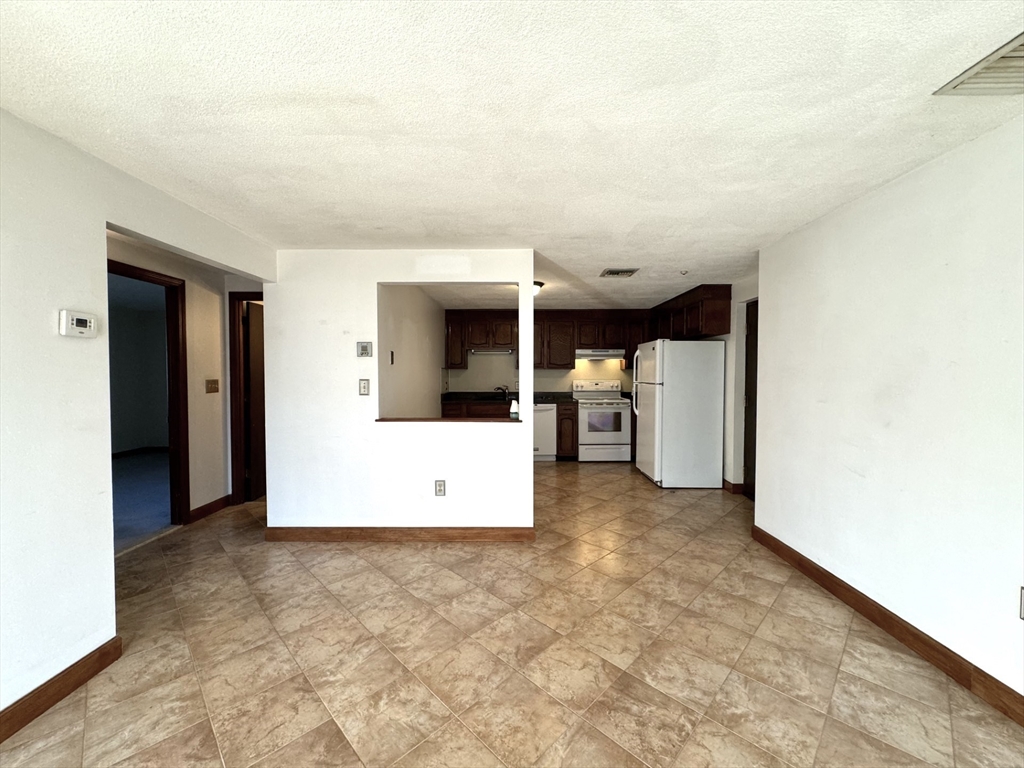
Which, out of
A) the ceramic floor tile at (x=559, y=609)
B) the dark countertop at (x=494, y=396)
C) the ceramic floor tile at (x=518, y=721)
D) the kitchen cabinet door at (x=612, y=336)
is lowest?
the ceramic floor tile at (x=559, y=609)

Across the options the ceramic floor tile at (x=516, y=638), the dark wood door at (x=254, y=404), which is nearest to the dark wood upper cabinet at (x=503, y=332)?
the dark wood door at (x=254, y=404)

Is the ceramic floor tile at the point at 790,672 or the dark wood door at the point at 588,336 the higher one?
the dark wood door at the point at 588,336

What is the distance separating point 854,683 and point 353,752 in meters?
2.02

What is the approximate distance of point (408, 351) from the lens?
398cm

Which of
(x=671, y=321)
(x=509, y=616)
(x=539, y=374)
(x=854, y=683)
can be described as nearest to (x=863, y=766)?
(x=854, y=683)

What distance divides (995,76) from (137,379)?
32.2 ft

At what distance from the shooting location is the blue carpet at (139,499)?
125 inches

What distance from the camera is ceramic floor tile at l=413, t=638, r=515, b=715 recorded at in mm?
1570

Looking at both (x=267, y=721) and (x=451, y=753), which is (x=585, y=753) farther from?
(x=267, y=721)

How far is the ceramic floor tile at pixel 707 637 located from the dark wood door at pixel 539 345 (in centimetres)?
402

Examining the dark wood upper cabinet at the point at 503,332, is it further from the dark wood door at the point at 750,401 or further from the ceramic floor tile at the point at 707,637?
the ceramic floor tile at the point at 707,637

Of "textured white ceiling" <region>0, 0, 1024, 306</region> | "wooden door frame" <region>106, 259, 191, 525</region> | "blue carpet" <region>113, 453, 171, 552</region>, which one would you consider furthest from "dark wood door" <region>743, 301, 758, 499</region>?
"blue carpet" <region>113, 453, 171, 552</region>

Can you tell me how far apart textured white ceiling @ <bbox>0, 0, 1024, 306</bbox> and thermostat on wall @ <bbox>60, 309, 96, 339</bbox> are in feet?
2.30

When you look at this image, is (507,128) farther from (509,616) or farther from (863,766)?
(863,766)
